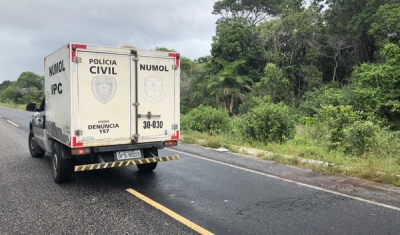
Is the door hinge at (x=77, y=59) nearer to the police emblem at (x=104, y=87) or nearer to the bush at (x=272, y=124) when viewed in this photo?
the police emblem at (x=104, y=87)

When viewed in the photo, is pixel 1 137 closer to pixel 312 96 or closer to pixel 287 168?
pixel 287 168

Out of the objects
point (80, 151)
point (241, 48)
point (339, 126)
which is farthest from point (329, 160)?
point (241, 48)

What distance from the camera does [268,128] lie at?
39.5 ft

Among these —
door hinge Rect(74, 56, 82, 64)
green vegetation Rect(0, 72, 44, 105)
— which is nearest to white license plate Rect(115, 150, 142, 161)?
door hinge Rect(74, 56, 82, 64)

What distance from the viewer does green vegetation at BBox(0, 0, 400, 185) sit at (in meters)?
10.0

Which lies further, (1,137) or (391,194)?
(1,137)

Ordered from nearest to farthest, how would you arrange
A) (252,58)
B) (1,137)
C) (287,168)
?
(287,168)
(1,137)
(252,58)

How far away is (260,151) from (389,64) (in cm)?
1491

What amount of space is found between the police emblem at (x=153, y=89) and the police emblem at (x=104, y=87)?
661 millimetres

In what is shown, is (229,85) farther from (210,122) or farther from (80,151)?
(80,151)

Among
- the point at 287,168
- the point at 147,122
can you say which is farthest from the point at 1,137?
the point at 287,168

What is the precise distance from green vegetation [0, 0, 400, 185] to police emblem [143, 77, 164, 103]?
448 cm

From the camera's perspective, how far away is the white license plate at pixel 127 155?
6.25m

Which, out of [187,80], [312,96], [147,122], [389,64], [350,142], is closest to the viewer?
[147,122]
